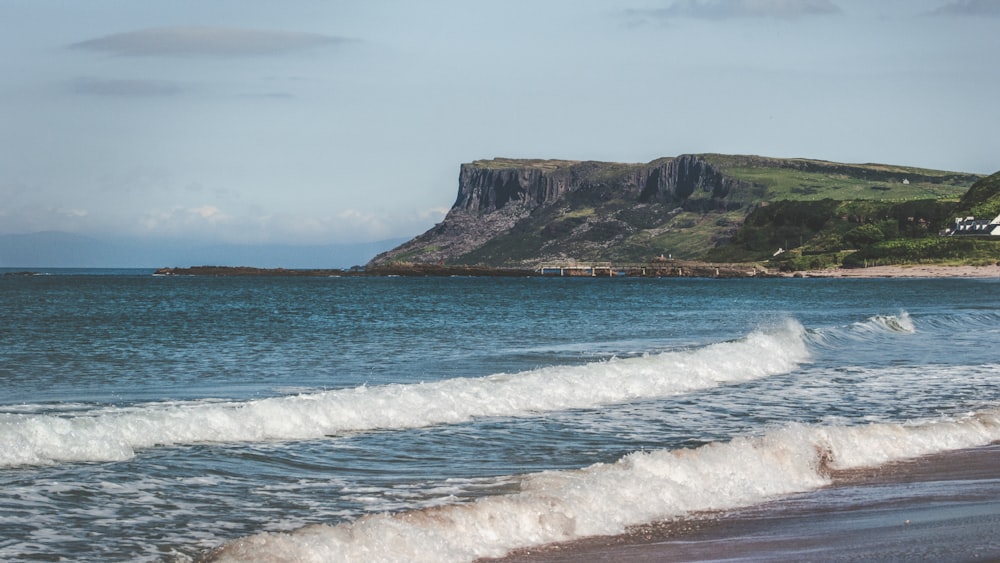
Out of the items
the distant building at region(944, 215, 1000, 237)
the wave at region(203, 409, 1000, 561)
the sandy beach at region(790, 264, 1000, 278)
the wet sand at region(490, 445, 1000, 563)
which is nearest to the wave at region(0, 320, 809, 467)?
the wave at region(203, 409, 1000, 561)

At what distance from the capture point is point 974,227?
592 feet

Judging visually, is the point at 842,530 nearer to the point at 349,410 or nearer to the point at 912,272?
the point at 349,410

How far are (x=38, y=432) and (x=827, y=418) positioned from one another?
1215cm

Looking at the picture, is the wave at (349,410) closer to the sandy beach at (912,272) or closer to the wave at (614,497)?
the wave at (614,497)

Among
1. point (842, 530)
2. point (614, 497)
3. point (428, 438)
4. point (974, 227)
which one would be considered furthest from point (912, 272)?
point (842, 530)

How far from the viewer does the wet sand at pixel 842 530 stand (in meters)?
8.96

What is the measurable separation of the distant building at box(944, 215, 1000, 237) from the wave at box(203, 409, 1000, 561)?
175m

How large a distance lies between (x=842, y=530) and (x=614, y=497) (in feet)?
7.42

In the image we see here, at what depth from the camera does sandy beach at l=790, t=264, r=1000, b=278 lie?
152337mm

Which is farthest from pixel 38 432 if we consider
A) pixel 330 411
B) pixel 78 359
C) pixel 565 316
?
pixel 565 316

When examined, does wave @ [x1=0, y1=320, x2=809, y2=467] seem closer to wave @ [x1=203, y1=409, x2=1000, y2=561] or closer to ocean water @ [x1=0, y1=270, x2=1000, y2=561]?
ocean water @ [x1=0, y1=270, x2=1000, y2=561]

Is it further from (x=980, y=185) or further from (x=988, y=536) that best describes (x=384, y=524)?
(x=980, y=185)

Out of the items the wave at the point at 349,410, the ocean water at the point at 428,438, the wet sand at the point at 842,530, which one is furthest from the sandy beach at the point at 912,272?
the wet sand at the point at 842,530

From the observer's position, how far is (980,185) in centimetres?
19775
